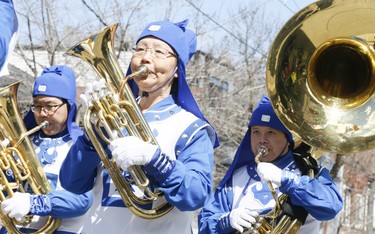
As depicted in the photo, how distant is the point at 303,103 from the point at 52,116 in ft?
6.69

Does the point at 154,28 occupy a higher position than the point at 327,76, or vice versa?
the point at 154,28

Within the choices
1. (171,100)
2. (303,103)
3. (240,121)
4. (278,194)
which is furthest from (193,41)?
(240,121)

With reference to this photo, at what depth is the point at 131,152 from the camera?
3781mm

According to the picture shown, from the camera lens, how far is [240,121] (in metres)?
16.7

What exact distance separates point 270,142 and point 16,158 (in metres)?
1.89

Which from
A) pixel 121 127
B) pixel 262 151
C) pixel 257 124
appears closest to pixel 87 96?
pixel 121 127

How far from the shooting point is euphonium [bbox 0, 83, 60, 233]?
18.3 ft

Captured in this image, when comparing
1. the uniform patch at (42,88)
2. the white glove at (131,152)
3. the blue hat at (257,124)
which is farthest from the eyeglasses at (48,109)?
the white glove at (131,152)

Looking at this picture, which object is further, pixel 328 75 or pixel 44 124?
pixel 44 124

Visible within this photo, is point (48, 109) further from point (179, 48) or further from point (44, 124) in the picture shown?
point (179, 48)

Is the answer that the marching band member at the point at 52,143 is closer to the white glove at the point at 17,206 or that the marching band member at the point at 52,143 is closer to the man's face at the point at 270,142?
the white glove at the point at 17,206

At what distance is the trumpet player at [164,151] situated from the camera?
396 centimetres

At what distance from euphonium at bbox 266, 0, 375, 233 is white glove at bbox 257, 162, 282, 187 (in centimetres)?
25

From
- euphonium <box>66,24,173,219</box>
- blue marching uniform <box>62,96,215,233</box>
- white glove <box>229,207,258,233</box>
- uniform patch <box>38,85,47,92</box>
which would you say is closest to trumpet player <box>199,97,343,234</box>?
white glove <box>229,207,258,233</box>
